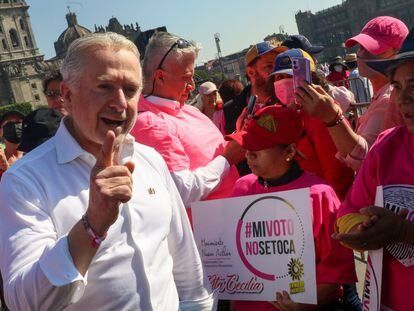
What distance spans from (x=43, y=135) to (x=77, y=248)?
2049mm

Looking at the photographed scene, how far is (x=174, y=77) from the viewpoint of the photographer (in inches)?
110

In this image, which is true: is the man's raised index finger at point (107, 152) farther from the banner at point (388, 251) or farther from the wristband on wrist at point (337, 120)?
the wristband on wrist at point (337, 120)

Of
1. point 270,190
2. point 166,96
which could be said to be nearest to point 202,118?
point 166,96

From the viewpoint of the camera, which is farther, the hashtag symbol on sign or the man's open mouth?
the hashtag symbol on sign

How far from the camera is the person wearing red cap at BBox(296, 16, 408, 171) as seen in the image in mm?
2322

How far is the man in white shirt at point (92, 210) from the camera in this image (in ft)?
4.64

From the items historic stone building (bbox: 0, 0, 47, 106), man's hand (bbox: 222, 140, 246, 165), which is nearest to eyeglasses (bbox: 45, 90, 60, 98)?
man's hand (bbox: 222, 140, 246, 165)

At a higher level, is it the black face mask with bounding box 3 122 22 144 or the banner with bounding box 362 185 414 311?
the black face mask with bounding box 3 122 22 144

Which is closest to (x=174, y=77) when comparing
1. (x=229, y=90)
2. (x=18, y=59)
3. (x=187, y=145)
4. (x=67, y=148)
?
(x=187, y=145)

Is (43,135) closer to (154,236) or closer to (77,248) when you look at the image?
(154,236)

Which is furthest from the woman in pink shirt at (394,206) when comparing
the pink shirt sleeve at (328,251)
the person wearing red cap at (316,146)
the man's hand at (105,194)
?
the man's hand at (105,194)

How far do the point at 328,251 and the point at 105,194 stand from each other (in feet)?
3.70

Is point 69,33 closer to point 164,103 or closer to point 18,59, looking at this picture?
point 18,59

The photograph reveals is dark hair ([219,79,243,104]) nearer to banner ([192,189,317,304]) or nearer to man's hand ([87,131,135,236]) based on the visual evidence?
banner ([192,189,317,304])
